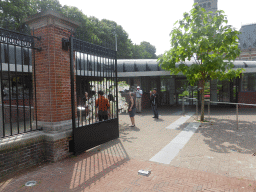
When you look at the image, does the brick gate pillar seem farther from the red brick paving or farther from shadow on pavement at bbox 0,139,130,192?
the red brick paving

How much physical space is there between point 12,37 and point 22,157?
2.63 m

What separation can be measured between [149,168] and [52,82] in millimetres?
3081

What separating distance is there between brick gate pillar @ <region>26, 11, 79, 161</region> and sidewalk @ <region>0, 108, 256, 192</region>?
585 millimetres

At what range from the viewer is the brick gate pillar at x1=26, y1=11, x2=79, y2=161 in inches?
182

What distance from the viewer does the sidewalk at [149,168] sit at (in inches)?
136

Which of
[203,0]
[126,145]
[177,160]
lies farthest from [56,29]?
[203,0]

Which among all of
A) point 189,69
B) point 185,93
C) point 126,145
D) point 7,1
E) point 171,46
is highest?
point 7,1

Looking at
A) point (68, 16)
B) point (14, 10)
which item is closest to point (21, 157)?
point (14, 10)

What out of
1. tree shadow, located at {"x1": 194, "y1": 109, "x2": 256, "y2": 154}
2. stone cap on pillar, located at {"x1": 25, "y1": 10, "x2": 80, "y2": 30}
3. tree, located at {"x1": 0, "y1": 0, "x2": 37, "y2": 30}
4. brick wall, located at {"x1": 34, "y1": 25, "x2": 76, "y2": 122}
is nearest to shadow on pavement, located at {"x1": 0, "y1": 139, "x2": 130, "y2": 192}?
brick wall, located at {"x1": 34, "y1": 25, "x2": 76, "y2": 122}

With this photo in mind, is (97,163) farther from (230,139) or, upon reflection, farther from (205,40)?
(205,40)

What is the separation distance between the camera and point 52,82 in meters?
4.64

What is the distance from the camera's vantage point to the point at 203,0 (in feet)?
215

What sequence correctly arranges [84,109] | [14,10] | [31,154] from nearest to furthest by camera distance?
1. [31,154]
2. [84,109]
3. [14,10]

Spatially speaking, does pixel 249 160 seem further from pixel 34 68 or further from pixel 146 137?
pixel 34 68
